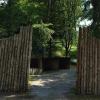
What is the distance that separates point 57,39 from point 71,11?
265 centimetres

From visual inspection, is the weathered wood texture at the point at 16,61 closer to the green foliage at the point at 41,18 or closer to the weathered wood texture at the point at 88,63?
the weathered wood texture at the point at 88,63

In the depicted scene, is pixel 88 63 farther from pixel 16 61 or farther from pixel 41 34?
pixel 41 34

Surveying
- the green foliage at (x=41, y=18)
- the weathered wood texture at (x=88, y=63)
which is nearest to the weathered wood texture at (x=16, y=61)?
the weathered wood texture at (x=88, y=63)

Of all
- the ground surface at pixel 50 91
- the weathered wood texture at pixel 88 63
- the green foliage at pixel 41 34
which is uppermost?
the green foliage at pixel 41 34

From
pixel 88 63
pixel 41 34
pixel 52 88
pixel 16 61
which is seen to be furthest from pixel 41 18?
pixel 88 63

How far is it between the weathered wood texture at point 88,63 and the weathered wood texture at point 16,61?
2018mm

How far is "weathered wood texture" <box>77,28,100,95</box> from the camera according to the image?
1283 centimetres

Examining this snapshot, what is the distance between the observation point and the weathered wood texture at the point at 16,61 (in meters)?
13.1

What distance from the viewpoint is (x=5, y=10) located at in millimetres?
23266

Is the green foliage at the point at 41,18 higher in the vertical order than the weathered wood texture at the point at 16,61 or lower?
higher

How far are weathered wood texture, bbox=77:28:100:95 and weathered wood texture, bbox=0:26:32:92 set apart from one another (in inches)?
79.4

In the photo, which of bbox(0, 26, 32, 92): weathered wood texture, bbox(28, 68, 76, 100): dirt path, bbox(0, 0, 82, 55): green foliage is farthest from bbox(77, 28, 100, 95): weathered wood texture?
bbox(0, 0, 82, 55): green foliage

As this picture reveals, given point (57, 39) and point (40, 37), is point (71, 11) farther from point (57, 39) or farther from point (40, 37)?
point (40, 37)

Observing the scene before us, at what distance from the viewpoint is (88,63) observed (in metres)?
12.9
